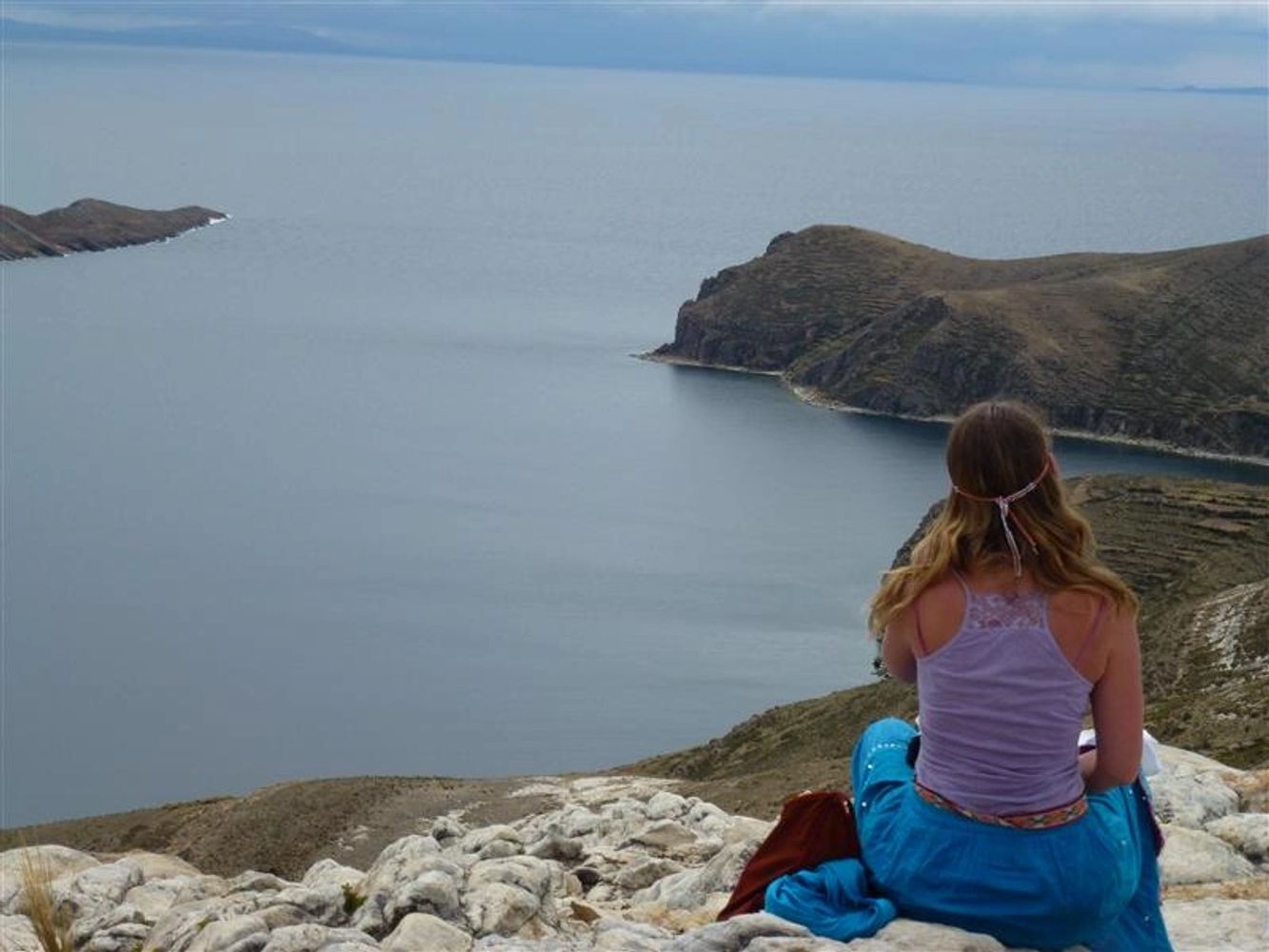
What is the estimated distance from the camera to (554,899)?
1281 centimetres

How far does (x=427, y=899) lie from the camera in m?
11.9

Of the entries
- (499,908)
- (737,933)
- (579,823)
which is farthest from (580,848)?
(737,933)

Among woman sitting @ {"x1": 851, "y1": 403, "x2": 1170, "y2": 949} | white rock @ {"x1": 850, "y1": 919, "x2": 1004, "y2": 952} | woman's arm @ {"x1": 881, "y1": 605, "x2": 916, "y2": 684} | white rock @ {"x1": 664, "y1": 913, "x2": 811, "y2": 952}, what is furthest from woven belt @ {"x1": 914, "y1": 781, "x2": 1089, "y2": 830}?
white rock @ {"x1": 664, "y1": 913, "x2": 811, "y2": 952}

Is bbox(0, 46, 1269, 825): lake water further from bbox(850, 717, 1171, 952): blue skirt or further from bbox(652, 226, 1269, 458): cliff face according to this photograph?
bbox(850, 717, 1171, 952): blue skirt

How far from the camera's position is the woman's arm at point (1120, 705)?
8391mm

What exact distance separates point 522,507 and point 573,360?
188 feet

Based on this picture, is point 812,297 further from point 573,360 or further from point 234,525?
point 234,525

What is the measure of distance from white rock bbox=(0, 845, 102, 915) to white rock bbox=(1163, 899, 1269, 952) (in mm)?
10420

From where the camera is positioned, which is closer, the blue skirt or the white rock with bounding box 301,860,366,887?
the blue skirt

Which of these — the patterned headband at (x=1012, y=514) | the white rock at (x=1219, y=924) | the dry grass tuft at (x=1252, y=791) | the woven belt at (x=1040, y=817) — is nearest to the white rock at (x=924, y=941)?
the woven belt at (x=1040, y=817)

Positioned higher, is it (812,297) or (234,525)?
(812,297)

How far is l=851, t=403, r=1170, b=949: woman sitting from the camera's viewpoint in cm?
838

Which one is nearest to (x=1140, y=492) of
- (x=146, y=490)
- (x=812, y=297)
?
(x=146, y=490)

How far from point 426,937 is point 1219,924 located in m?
4.35
